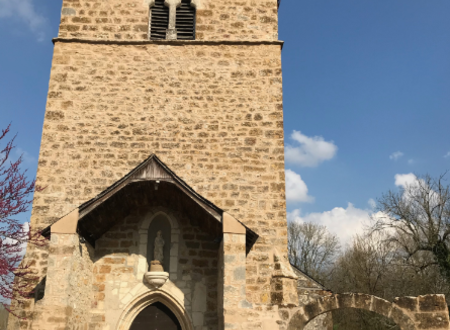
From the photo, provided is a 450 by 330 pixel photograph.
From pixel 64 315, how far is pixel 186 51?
5.40 meters

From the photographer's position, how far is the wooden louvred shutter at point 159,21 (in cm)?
857

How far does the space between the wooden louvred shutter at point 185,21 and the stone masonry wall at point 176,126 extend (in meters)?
0.49

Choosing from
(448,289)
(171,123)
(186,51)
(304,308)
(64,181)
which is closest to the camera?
(304,308)

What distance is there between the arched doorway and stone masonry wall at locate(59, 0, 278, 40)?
5317mm

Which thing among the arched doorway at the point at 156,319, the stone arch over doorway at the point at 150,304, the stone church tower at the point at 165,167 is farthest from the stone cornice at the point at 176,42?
the arched doorway at the point at 156,319

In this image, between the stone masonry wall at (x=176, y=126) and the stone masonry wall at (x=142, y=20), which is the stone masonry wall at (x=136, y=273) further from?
the stone masonry wall at (x=142, y=20)

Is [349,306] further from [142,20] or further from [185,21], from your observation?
[142,20]

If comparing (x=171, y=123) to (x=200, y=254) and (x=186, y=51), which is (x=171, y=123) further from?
(x=200, y=254)

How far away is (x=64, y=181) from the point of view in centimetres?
723

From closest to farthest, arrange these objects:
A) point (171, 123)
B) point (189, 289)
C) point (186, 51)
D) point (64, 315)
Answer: point (64, 315) < point (189, 289) < point (171, 123) < point (186, 51)

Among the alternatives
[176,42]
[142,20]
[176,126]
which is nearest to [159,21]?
[142,20]

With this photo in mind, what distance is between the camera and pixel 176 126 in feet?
25.3

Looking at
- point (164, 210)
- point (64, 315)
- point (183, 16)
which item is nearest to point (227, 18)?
point (183, 16)

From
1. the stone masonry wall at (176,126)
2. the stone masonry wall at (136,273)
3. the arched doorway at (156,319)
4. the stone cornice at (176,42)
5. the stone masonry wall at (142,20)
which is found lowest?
the arched doorway at (156,319)
